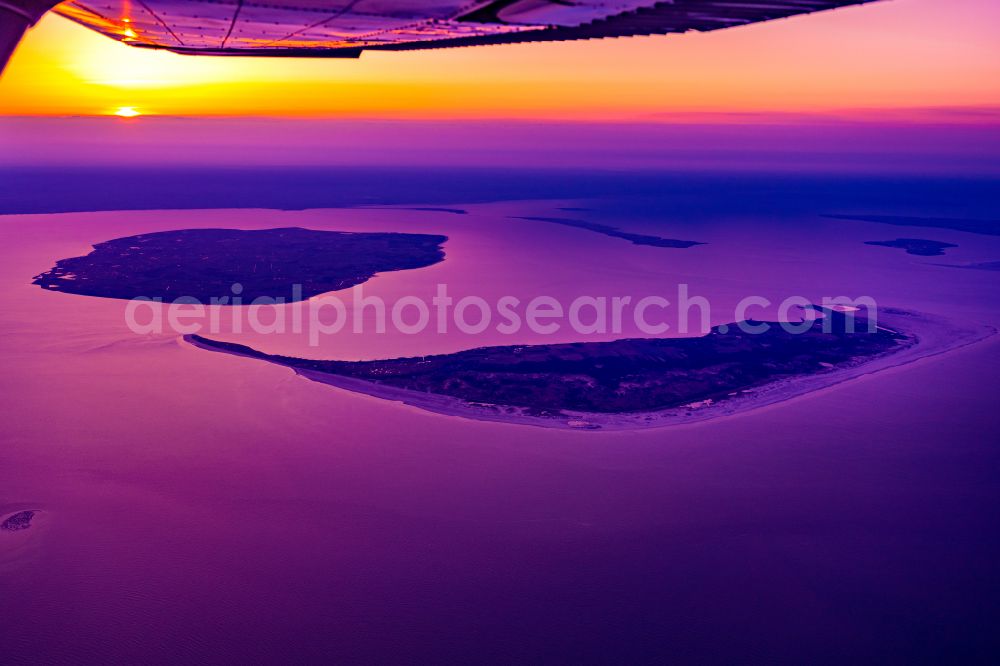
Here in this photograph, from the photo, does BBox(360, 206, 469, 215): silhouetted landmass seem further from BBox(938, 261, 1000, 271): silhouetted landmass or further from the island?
the island

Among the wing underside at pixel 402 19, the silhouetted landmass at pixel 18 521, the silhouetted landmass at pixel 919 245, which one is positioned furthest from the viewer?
the silhouetted landmass at pixel 919 245

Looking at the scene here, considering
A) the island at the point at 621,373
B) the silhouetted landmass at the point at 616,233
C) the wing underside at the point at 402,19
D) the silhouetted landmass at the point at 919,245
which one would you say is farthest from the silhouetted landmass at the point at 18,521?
the silhouetted landmass at the point at 919,245

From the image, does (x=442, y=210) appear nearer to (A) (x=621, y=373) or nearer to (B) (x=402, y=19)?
(A) (x=621, y=373)

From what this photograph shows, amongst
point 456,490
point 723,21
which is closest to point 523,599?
point 456,490

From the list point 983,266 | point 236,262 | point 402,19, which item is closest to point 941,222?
point 983,266

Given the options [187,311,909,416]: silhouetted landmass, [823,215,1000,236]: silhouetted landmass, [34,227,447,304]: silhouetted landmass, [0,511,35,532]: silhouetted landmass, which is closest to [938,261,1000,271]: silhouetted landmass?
[823,215,1000,236]: silhouetted landmass

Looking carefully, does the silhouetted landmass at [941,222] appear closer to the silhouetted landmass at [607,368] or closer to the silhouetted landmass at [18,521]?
the silhouetted landmass at [607,368]
